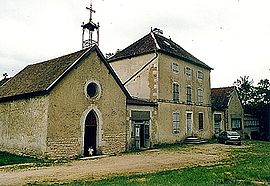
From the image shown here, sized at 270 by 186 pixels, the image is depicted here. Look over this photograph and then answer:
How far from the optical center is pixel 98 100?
2119cm

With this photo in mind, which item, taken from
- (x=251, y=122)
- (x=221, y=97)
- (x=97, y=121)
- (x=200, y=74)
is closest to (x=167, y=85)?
(x=200, y=74)

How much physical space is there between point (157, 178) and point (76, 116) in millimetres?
9673

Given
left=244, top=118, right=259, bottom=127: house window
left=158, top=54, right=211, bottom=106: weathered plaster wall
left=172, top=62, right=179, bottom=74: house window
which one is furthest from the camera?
left=244, top=118, right=259, bottom=127: house window

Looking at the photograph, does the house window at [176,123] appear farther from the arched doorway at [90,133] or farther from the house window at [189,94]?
the arched doorway at [90,133]

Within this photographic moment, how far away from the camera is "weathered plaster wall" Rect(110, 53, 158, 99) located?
2838cm

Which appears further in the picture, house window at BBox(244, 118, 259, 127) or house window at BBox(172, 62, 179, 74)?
house window at BBox(244, 118, 259, 127)

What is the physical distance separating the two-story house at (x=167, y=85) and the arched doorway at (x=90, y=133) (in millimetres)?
4242

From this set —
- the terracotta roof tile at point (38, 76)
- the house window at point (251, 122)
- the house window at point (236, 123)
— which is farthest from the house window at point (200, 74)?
the terracotta roof tile at point (38, 76)

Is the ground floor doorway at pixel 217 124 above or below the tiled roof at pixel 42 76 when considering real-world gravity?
below

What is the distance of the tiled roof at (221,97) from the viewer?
38656 millimetres

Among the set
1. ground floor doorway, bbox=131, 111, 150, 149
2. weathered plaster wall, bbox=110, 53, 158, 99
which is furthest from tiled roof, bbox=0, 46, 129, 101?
weathered plaster wall, bbox=110, 53, 158, 99

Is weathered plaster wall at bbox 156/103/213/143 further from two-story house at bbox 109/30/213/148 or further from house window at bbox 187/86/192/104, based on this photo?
house window at bbox 187/86/192/104

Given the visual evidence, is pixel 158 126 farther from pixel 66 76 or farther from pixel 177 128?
pixel 66 76

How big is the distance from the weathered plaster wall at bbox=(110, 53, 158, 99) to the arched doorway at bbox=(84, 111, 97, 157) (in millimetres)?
8394
